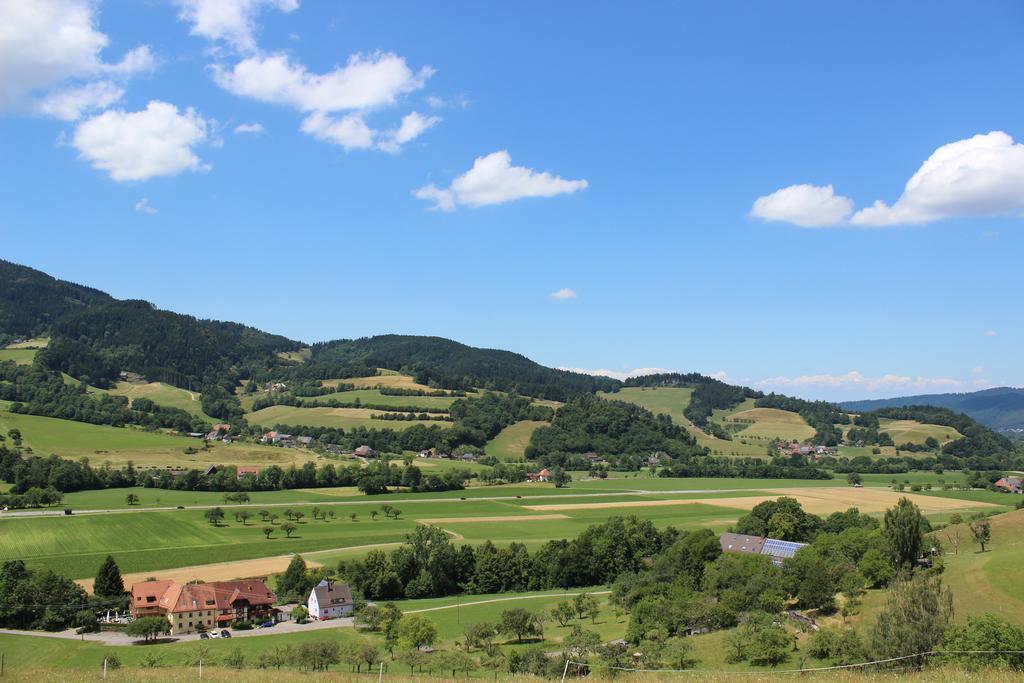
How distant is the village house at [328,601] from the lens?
51.7m

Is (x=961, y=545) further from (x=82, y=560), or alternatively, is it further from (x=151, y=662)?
(x=82, y=560)

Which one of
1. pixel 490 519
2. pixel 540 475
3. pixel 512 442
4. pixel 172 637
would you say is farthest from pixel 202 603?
pixel 512 442

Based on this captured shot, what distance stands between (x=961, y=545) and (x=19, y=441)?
4918 inches

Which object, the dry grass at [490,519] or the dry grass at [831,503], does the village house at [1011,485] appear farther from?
the dry grass at [490,519]

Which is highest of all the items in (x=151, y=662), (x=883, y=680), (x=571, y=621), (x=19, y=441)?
(x=19, y=441)

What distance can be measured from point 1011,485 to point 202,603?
123 meters

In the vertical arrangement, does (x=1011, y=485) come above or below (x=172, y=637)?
below

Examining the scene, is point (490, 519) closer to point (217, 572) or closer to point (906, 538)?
point (217, 572)

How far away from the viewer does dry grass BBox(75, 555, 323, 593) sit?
56.5 m

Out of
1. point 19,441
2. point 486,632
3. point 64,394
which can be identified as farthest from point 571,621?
point 64,394

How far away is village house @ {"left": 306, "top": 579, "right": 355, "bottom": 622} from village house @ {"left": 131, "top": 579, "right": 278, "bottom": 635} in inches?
110

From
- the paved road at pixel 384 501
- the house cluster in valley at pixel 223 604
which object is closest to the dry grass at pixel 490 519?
the paved road at pixel 384 501

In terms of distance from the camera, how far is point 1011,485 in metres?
118

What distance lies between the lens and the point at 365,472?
10794 centimetres
